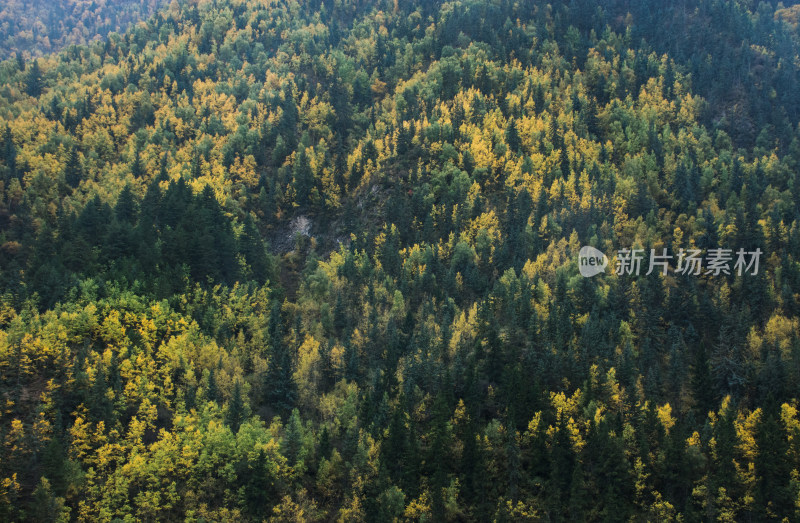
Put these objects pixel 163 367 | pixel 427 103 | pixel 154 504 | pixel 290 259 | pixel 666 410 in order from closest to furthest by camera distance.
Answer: pixel 154 504 < pixel 666 410 < pixel 163 367 < pixel 290 259 < pixel 427 103

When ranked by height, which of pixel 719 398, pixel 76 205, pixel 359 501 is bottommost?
pixel 359 501

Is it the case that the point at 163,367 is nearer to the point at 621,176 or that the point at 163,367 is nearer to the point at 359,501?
the point at 359,501

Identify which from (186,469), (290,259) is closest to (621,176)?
(290,259)

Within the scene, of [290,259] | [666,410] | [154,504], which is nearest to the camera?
[154,504]

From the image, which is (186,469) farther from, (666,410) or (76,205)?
(76,205)

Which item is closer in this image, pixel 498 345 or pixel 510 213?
pixel 498 345

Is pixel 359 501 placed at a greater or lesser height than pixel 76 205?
lesser

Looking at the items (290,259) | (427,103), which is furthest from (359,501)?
(427,103)
